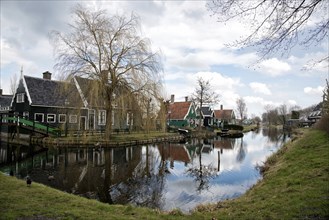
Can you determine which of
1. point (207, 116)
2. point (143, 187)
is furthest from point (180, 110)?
point (143, 187)

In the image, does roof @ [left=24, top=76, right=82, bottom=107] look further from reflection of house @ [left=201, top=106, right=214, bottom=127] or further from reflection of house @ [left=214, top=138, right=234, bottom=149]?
reflection of house @ [left=201, top=106, right=214, bottom=127]

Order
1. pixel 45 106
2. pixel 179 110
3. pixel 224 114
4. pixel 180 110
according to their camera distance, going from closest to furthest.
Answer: pixel 45 106, pixel 180 110, pixel 179 110, pixel 224 114

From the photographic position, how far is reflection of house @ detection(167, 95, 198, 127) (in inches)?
2216

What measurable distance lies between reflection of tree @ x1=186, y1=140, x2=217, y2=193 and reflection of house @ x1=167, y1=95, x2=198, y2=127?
37.0m

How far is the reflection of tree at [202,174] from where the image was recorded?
1341cm

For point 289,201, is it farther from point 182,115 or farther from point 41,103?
point 182,115

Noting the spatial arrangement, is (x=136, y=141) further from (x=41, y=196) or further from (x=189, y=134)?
(x=41, y=196)

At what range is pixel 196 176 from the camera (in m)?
15.5

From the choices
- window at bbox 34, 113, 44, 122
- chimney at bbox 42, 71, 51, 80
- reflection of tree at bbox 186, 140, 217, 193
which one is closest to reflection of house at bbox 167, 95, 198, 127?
chimney at bbox 42, 71, 51, 80

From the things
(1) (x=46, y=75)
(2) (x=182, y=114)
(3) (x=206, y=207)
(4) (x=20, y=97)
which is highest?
(1) (x=46, y=75)

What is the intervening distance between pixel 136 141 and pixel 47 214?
23113mm

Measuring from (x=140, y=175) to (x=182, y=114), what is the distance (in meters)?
42.0

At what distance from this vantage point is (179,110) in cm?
5772

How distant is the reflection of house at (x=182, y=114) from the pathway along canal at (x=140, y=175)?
3326 cm
